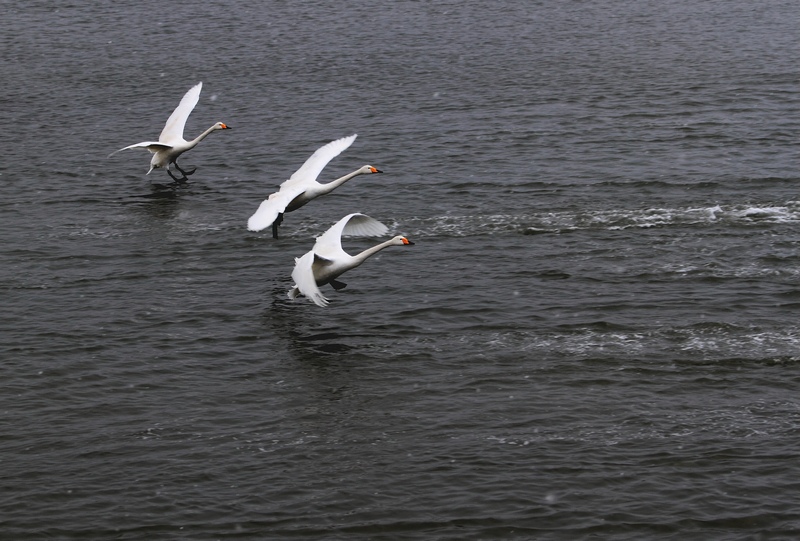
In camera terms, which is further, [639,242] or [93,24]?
[93,24]

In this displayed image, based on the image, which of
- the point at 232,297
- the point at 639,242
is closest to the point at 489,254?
the point at 639,242

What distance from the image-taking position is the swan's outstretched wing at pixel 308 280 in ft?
90.9

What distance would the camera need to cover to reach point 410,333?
28859mm

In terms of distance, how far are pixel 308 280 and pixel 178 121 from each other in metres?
17.3

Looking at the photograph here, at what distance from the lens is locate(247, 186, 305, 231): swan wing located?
3234 centimetres

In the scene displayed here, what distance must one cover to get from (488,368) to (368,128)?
75.3 feet

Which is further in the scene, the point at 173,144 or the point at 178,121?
the point at 178,121

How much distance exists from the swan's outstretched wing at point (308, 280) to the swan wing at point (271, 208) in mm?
3740

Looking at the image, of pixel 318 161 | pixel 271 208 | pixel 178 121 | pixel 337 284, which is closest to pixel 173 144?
pixel 178 121

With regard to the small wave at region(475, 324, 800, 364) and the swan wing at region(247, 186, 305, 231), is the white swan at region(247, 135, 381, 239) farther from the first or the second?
the small wave at region(475, 324, 800, 364)

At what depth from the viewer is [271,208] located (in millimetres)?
33031

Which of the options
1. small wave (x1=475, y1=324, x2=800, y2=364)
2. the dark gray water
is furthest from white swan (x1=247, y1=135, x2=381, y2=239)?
small wave (x1=475, y1=324, x2=800, y2=364)

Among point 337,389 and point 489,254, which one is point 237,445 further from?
point 489,254

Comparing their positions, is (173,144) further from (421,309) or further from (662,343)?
(662,343)
